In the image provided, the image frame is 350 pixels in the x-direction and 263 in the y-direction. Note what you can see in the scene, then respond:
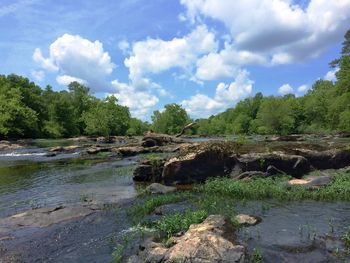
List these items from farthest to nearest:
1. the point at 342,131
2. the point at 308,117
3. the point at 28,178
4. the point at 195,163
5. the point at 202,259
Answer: the point at 308,117 → the point at 342,131 → the point at 28,178 → the point at 195,163 → the point at 202,259

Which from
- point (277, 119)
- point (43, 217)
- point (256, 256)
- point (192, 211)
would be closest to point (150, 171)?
point (43, 217)

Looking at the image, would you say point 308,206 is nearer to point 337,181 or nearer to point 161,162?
point 337,181

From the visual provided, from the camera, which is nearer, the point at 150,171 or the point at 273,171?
the point at 273,171

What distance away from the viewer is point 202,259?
31.4 feet

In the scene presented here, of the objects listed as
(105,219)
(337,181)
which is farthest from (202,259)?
(337,181)

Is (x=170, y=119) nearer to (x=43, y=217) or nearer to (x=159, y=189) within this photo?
(x=159, y=189)

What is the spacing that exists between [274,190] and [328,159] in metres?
8.48

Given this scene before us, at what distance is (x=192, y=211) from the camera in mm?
15672

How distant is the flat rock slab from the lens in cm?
1556

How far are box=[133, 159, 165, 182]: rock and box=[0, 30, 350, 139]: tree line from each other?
64117mm

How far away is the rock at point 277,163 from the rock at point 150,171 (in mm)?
5470

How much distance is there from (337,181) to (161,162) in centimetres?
1123

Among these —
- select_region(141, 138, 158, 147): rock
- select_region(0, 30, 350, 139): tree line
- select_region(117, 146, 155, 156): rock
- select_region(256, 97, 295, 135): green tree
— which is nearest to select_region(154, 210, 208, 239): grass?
select_region(117, 146, 155, 156): rock

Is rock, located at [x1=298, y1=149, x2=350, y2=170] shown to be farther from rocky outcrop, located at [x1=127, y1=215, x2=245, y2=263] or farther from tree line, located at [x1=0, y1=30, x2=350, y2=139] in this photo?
tree line, located at [x1=0, y1=30, x2=350, y2=139]
